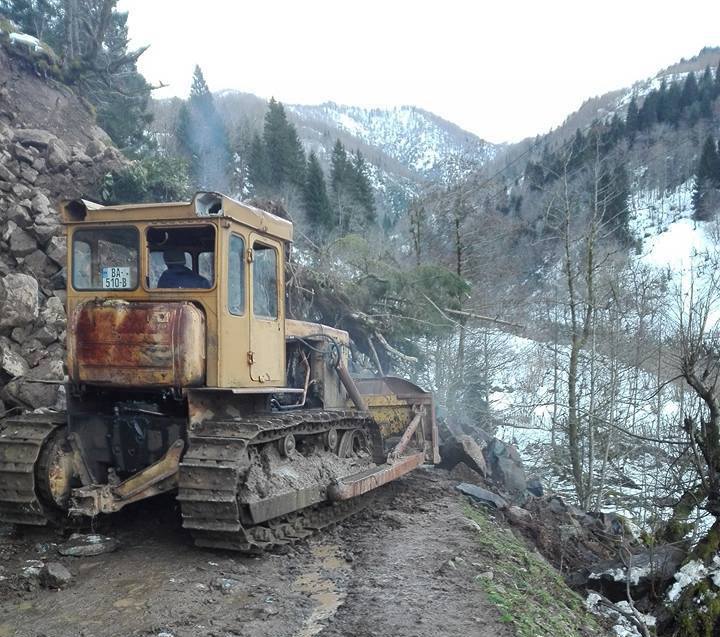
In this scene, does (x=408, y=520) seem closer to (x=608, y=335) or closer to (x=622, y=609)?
(x=622, y=609)

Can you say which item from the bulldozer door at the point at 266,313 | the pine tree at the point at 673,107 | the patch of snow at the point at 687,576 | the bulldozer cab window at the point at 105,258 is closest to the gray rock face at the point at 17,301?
the bulldozer cab window at the point at 105,258

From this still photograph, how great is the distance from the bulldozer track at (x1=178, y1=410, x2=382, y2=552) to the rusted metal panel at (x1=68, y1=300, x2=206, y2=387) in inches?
19.6

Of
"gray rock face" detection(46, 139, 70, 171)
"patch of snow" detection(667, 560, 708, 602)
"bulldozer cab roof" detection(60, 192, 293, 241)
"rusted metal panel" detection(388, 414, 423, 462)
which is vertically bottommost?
"patch of snow" detection(667, 560, 708, 602)

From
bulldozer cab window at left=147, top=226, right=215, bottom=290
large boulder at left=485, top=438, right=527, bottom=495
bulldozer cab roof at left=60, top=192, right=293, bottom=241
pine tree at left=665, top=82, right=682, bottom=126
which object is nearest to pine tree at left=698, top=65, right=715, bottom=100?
pine tree at left=665, top=82, right=682, bottom=126

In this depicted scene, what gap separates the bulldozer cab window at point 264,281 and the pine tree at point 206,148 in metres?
24.6

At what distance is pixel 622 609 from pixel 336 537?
124 inches

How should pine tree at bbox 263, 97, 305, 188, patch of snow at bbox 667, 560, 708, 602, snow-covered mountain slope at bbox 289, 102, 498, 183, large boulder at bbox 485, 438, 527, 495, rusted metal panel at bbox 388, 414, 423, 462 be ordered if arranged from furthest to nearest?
snow-covered mountain slope at bbox 289, 102, 498, 183
pine tree at bbox 263, 97, 305, 188
large boulder at bbox 485, 438, 527, 495
rusted metal panel at bbox 388, 414, 423, 462
patch of snow at bbox 667, 560, 708, 602

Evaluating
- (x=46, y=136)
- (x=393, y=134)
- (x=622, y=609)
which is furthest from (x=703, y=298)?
(x=393, y=134)

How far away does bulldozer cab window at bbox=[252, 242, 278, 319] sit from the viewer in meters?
6.28

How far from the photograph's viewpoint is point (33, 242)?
11.6m

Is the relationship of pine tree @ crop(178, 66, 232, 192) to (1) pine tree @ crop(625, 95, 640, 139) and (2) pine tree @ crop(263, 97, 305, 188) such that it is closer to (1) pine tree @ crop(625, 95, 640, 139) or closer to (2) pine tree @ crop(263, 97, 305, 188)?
(2) pine tree @ crop(263, 97, 305, 188)

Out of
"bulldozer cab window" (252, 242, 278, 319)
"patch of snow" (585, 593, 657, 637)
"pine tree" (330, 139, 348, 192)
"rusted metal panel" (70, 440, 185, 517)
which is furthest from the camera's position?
"pine tree" (330, 139, 348, 192)

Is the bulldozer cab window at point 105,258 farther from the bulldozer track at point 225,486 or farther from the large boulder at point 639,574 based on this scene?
the large boulder at point 639,574

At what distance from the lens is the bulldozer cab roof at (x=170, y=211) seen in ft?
18.8
